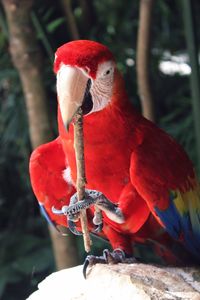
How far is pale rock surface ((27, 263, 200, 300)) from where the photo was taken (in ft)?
3.39

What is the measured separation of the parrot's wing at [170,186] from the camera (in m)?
1.16

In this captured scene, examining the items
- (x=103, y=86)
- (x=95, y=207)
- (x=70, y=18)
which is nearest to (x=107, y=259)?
(x=95, y=207)

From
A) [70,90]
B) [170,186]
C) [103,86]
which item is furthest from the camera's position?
[170,186]

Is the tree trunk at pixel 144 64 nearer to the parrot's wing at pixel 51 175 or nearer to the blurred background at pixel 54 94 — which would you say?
the blurred background at pixel 54 94

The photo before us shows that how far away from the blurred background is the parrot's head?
418mm

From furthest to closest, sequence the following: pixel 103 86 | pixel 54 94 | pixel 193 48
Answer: pixel 54 94, pixel 193 48, pixel 103 86

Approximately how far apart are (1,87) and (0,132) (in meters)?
0.16

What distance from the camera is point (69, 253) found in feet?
5.04

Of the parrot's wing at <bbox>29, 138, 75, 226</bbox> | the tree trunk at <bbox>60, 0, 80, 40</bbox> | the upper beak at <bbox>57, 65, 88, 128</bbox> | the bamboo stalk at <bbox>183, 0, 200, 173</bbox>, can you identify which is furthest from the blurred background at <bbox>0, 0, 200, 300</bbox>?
the upper beak at <bbox>57, 65, 88, 128</bbox>

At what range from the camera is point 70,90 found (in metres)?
0.99

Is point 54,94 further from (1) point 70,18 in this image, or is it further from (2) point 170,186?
(2) point 170,186

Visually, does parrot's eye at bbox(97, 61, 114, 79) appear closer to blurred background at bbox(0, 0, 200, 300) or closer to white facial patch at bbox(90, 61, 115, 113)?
white facial patch at bbox(90, 61, 115, 113)

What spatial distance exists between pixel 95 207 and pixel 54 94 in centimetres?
104

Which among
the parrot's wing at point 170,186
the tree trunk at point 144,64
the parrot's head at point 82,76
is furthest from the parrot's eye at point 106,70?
the tree trunk at point 144,64
